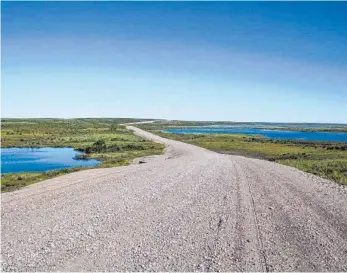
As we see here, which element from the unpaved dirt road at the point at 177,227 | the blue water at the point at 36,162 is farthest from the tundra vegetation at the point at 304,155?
the blue water at the point at 36,162

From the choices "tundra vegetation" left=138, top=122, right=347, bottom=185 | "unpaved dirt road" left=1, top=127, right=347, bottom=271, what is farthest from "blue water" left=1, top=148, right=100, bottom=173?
"tundra vegetation" left=138, top=122, right=347, bottom=185

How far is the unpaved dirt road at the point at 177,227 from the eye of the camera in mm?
13008

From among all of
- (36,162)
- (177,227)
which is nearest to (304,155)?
(36,162)

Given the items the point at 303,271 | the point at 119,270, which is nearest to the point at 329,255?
the point at 303,271

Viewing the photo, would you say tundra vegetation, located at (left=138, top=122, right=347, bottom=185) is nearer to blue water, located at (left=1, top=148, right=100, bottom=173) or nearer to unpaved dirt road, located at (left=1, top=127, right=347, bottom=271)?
unpaved dirt road, located at (left=1, top=127, right=347, bottom=271)

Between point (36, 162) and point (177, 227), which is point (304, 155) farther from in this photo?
point (177, 227)

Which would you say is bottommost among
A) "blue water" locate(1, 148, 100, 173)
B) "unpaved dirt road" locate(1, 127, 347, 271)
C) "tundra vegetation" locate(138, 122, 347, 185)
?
"blue water" locate(1, 148, 100, 173)

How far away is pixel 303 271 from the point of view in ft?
40.0

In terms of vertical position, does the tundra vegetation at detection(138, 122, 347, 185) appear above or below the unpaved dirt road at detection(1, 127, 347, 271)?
below

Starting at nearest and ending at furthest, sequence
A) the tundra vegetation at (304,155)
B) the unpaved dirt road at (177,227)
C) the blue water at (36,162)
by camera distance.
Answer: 1. the unpaved dirt road at (177,227)
2. the tundra vegetation at (304,155)
3. the blue water at (36,162)

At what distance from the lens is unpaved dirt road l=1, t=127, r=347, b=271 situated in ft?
42.7

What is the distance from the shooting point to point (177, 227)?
55.3 feet

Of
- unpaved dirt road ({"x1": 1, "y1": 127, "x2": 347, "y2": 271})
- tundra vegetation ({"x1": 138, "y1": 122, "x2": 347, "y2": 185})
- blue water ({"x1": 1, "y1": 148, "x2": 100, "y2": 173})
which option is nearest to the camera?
unpaved dirt road ({"x1": 1, "y1": 127, "x2": 347, "y2": 271})

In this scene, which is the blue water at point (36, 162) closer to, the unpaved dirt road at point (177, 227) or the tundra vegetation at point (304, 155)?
the unpaved dirt road at point (177, 227)
